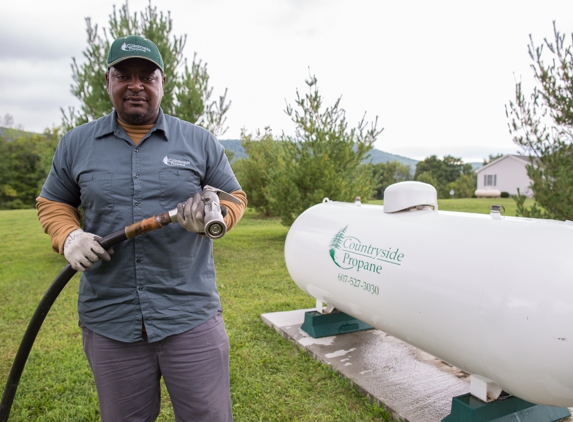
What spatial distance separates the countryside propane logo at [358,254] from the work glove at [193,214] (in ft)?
5.58

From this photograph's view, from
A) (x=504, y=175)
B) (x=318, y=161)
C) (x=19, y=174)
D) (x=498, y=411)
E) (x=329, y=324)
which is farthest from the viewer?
(x=504, y=175)

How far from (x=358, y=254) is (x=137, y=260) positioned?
192 cm

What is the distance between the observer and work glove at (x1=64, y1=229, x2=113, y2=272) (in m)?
1.67

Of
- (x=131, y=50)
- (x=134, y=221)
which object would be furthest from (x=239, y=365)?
(x=131, y=50)

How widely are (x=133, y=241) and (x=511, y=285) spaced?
183 centimetres

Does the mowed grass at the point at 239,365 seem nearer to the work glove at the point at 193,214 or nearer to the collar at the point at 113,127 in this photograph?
the work glove at the point at 193,214

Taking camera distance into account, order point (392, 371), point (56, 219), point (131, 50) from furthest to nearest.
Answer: point (392, 371) → point (56, 219) → point (131, 50)

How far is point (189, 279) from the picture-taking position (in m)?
1.86

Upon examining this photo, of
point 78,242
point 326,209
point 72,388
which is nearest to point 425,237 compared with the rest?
point 326,209

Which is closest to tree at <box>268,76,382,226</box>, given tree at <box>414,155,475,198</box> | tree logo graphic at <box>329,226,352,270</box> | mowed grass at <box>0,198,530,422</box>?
mowed grass at <box>0,198,530,422</box>

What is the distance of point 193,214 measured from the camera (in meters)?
1.59

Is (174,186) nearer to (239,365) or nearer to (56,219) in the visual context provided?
(56,219)

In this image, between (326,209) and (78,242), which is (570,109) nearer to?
(326,209)

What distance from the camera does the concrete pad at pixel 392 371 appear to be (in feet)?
9.86
